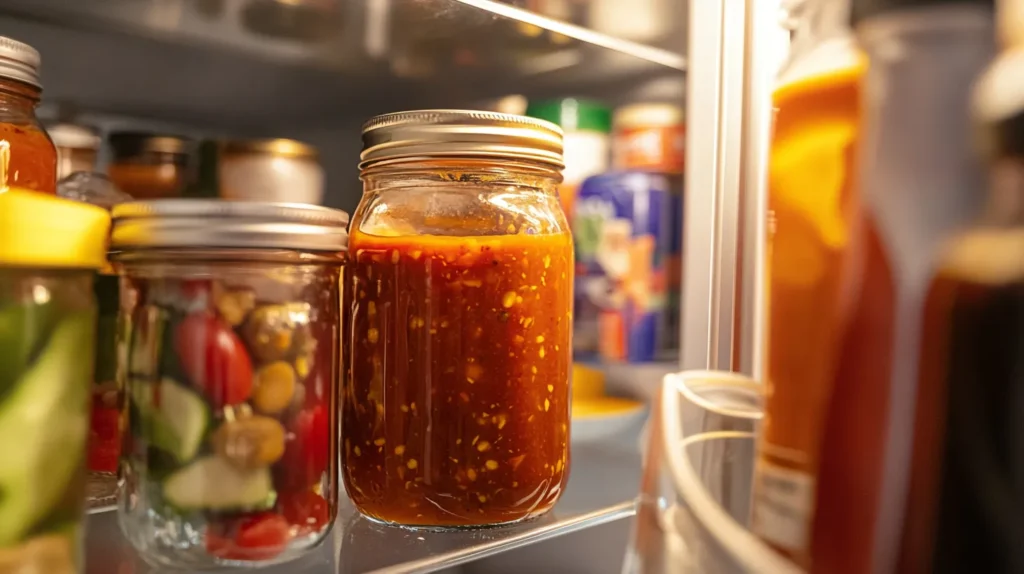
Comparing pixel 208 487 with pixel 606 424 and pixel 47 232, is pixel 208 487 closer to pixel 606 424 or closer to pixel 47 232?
pixel 47 232

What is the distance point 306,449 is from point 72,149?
44 cm

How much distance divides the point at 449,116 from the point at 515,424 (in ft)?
0.71

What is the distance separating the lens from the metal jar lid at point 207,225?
469mm

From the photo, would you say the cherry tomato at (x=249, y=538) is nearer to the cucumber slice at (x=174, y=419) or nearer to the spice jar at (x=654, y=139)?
the cucumber slice at (x=174, y=419)

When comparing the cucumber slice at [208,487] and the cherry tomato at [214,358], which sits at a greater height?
the cherry tomato at [214,358]

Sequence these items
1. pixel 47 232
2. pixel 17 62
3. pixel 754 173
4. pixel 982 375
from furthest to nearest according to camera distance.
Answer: pixel 754 173, pixel 17 62, pixel 47 232, pixel 982 375

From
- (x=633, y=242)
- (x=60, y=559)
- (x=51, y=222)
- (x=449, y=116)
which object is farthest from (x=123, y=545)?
(x=633, y=242)

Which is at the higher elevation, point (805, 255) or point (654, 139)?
point (654, 139)

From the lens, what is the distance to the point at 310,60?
2.60ft

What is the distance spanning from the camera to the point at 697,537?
1.31 feet

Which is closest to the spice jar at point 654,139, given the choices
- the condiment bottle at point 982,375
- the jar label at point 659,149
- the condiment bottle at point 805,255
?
the jar label at point 659,149

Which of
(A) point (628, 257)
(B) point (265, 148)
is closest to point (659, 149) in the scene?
(A) point (628, 257)

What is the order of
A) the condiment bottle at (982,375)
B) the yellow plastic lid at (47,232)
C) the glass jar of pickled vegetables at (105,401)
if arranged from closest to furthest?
the condiment bottle at (982,375), the yellow plastic lid at (47,232), the glass jar of pickled vegetables at (105,401)

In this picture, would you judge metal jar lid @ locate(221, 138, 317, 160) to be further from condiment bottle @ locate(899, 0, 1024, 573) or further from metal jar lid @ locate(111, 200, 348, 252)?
condiment bottle @ locate(899, 0, 1024, 573)
